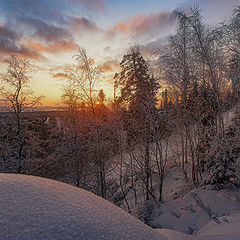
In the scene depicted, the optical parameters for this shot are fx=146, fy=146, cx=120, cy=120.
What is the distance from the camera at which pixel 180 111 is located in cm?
1043

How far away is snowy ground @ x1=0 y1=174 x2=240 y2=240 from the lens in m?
1.06

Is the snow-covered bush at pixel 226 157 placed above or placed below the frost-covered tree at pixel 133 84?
below

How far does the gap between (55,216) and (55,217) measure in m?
0.01

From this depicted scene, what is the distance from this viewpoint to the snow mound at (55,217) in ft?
3.46

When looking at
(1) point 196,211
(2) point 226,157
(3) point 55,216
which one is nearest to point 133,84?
(2) point 226,157

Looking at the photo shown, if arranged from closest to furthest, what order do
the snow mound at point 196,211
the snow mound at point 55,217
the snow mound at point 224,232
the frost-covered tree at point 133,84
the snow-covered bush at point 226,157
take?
the snow mound at point 55,217 → the snow mound at point 224,232 → the snow mound at point 196,211 → the snow-covered bush at point 226,157 → the frost-covered tree at point 133,84

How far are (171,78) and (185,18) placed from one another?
3.51 m

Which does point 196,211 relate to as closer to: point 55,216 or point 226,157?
point 226,157

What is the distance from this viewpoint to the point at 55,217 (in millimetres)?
1218

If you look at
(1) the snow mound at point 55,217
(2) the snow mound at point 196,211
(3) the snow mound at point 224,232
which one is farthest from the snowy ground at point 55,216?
(2) the snow mound at point 196,211

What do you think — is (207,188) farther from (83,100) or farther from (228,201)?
(83,100)

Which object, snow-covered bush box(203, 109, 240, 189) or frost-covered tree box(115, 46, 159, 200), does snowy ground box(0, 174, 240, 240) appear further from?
frost-covered tree box(115, 46, 159, 200)

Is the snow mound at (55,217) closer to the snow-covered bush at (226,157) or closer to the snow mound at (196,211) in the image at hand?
the snow mound at (196,211)

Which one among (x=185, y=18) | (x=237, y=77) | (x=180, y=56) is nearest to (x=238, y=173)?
(x=237, y=77)
